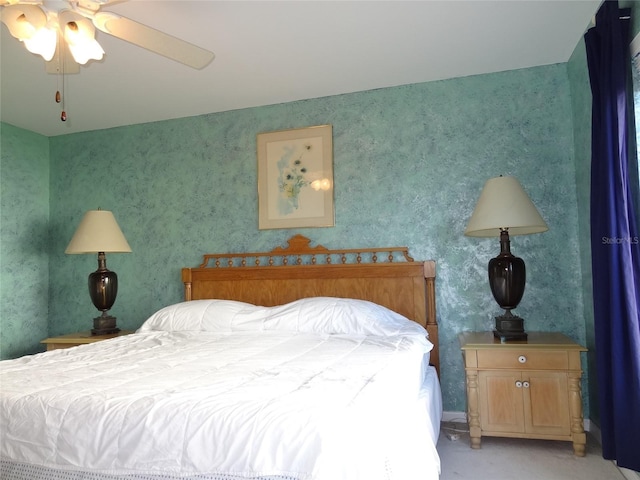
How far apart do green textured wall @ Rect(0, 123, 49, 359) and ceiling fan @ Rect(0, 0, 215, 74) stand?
2.57 metres

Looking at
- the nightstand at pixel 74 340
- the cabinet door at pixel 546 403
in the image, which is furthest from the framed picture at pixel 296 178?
the cabinet door at pixel 546 403

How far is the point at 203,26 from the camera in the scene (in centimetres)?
245

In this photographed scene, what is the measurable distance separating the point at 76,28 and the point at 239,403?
5.13 ft

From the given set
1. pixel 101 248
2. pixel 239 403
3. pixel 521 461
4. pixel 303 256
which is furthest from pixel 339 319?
pixel 101 248

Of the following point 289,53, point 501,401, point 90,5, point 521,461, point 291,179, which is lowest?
point 521,461

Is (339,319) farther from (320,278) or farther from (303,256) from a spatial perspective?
(303,256)

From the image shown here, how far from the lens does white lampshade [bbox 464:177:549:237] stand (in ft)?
8.48

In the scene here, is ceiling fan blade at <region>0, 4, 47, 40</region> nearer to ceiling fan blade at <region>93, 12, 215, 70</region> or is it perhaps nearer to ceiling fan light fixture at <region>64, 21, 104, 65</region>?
ceiling fan light fixture at <region>64, 21, 104, 65</region>

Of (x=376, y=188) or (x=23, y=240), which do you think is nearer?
(x=376, y=188)

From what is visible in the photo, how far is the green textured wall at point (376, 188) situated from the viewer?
9.82 ft

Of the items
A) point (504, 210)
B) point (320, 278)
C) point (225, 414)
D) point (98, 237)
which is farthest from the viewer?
point (98, 237)

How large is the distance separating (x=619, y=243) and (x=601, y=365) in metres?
0.60

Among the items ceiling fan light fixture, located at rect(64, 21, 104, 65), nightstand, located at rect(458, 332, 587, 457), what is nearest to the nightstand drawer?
nightstand, located at rect(458, 332, 587, 457)

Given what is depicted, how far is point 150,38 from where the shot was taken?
1.90 meters
